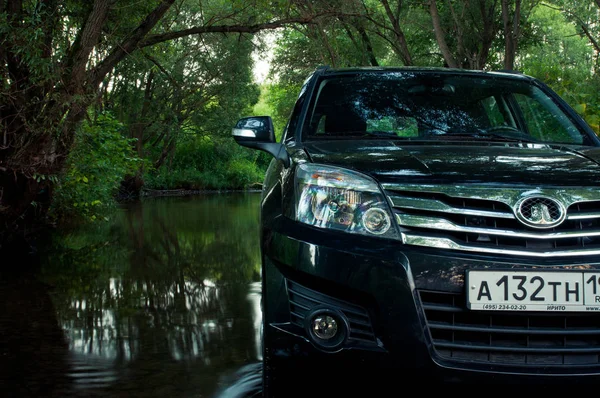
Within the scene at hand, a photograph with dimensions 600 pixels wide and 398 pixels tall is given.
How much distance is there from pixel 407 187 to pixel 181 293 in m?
4.23

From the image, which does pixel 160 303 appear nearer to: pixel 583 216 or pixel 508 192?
pixel 508 192

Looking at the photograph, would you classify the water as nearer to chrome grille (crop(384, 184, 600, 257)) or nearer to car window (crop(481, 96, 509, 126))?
chrome grille (crop(384, 184, 600, 257))

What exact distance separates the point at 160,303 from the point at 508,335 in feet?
13.2

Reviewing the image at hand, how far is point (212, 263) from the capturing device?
28.3ft

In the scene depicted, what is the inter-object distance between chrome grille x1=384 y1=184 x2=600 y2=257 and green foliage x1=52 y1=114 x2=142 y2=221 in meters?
7.78

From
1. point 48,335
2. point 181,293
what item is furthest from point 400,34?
point 48,335

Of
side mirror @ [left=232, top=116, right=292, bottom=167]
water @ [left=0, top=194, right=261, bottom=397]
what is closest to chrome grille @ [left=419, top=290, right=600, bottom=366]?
water @ [left=0, top=194, right=261, bottom=397]

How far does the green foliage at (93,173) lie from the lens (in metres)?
11.1

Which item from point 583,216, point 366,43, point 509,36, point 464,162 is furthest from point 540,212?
point 366,43

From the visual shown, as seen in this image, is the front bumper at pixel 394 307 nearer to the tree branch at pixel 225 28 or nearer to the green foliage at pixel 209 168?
the tree branch at pixel 225 28

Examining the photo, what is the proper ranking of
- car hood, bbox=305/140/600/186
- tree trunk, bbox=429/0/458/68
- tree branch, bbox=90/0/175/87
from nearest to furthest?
1. car hood, bbox=305/140/600/186
2. tree branch, bbox=90/0/175/87
3. tree trunk, bbox=429/0/458/68

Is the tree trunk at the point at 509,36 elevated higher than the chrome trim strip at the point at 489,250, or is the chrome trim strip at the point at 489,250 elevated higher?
the tree trunk at the point at 509,36

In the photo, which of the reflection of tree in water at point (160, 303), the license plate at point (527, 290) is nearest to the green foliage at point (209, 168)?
the reflection of tree in water at point (160, 303)

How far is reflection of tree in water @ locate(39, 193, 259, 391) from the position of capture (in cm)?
430
